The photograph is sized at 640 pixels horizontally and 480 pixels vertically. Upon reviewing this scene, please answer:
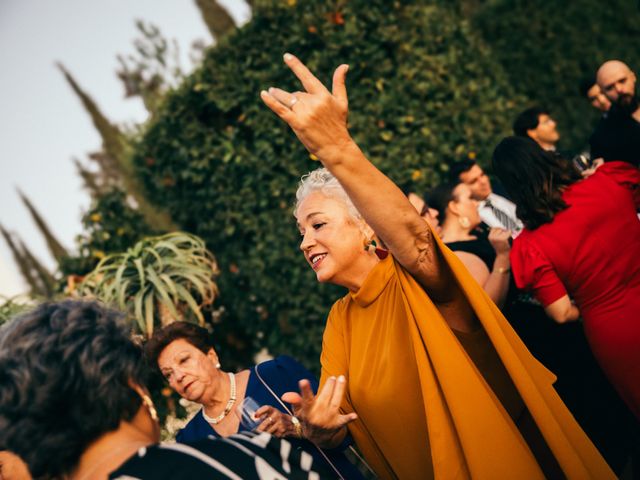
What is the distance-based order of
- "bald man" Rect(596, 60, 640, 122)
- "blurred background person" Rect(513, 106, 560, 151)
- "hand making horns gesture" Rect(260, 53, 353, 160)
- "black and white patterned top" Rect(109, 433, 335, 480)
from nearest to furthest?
"black and white patterned top" Rect(109, 433, 335, 480) < "hand making horns gesture" Rect(260, 53, 353, 160) < "bald man" Rect(596, 60, 640, 122) < "blurred background person" Rect(513, 106, 560, 151)

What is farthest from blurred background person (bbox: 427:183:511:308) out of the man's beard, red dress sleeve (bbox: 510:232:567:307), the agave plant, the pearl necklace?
the agave plant

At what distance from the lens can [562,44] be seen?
942 centimetres

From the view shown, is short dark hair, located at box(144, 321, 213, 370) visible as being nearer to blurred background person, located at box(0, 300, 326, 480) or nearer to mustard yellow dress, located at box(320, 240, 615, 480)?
mustard yellow dress, located at box(320, 240, 615, 480)

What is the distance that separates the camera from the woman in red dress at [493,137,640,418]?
2873mm

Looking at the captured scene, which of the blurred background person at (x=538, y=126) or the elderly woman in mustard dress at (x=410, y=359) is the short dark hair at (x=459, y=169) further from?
the elderly woman in mustard dress at (x=410, y=359)

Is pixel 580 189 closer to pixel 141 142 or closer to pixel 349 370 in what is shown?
pixel 349 370

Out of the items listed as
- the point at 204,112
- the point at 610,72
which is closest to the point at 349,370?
the point at 610,72

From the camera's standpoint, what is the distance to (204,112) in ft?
20.7

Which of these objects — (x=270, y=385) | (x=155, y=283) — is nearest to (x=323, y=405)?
(x=270, y=385)

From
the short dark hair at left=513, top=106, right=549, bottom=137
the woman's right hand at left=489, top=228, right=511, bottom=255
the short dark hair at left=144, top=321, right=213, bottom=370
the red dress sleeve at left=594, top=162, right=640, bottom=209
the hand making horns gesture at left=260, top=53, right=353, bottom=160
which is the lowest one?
the red dress sleeve at left=594, top=162, right=640, bottom=209

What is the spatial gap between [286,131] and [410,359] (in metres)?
4.10

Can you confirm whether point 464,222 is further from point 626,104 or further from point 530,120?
point 530,120

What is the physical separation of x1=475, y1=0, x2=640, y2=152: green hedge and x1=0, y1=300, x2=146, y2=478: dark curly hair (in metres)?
9.27

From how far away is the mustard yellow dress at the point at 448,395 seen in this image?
1905 mm
